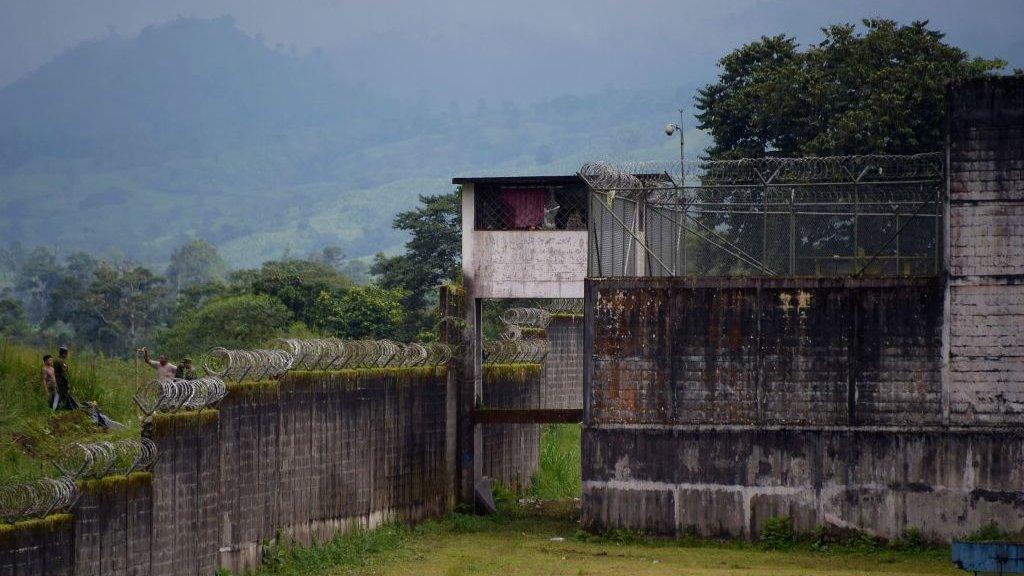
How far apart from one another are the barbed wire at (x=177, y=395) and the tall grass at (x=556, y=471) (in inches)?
663

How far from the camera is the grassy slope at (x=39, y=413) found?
21312mm

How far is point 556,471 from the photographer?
138 feet

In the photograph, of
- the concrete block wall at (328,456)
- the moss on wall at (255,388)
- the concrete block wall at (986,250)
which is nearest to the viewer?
the moss on wall at (255,388)

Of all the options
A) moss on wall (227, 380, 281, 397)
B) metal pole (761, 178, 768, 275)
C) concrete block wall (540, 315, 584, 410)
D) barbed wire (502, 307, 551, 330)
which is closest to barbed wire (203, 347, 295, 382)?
moss on wall (227, 380, 281, 397)

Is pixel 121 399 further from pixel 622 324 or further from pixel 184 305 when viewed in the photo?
pixel 184 305

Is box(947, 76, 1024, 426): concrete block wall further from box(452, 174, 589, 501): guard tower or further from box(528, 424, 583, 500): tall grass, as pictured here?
box(528, 424, 583, 500): tall grass

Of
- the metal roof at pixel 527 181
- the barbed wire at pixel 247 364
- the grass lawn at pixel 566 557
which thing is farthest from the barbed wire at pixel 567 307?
the barbed wire at pixel 247 364

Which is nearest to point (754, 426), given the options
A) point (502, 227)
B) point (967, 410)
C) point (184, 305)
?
point (967, 410)

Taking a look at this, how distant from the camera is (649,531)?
99.7 feet

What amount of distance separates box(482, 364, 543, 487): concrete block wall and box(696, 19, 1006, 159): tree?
15.4m

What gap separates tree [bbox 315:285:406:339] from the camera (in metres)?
56.6

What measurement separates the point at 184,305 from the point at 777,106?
39218 millimetres

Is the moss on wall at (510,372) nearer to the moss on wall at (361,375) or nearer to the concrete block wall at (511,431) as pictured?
the concrete block wall at (511,431)

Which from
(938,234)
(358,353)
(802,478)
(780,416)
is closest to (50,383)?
(358,353)
